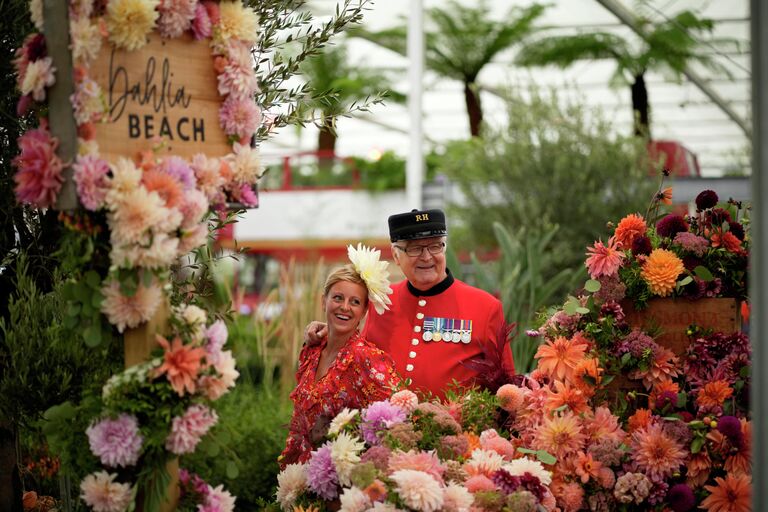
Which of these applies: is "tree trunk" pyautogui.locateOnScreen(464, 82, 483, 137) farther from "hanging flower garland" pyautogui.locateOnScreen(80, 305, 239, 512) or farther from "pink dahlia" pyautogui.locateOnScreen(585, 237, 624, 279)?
"hanging flower garland" pyautogui.locateOnScreen(80, 305, 239, 512)

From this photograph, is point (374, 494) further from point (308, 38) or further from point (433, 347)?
point (308, 38)

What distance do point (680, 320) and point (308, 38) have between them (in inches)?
65.6

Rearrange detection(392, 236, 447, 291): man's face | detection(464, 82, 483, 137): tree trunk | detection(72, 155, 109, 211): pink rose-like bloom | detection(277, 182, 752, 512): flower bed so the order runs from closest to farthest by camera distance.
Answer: detection(72, 155, 109, 211): pink rose-like bloom < detection(277, 182, 752, 512): flower bed < detection(392, 236, 447, 291): man's face < detection(464, 82, 483, 137): tree trunk

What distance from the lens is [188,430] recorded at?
221 cm

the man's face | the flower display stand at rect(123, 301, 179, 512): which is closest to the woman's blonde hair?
the man's face

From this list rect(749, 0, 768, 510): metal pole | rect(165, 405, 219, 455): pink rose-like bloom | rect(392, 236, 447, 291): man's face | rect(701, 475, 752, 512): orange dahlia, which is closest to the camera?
rect(749, 0, 768, 510): metal pole

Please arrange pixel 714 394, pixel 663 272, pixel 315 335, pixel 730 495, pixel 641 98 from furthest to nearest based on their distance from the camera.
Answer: pixel 641 98 < pixel 315 335 < pixel 663 272 < pixel 714 394 < pixel 730 495

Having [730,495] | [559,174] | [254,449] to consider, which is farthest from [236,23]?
[559,174]

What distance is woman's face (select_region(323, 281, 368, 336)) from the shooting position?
10.5 feet

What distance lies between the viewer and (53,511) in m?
3.29

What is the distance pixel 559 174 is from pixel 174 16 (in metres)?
10.3

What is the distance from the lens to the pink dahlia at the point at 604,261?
121 inches

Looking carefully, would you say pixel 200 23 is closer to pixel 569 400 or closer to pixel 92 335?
pixel 92 335

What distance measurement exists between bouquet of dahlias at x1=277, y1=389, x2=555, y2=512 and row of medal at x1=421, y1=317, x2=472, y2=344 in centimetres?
67
